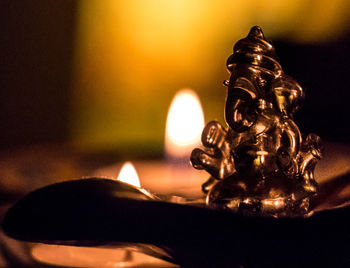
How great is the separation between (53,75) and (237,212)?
96 centimetres

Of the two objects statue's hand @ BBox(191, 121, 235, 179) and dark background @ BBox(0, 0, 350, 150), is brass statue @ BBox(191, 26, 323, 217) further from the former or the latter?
dark background @ BBox(0, 0, 350, 150)

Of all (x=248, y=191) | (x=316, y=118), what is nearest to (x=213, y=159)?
(x=248, y=191)

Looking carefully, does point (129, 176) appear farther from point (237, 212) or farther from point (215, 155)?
point (237, 212)

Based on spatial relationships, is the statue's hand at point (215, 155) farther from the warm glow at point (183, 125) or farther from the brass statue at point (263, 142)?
the warm glow at point (183, 125)

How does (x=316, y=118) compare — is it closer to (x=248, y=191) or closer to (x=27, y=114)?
(x=27, y=114)

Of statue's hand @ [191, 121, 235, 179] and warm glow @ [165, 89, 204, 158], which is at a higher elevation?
warm glow @ [165, 89, 204, 158]

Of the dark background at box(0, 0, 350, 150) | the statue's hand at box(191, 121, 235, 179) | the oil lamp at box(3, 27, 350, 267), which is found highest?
the dark background at box(0, 0, 350, 150)

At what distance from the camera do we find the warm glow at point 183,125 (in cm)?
74

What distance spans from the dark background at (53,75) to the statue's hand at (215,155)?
2.19 feet

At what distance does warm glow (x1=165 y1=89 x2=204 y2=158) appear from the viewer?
736 millimetres

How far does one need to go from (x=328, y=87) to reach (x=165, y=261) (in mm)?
967

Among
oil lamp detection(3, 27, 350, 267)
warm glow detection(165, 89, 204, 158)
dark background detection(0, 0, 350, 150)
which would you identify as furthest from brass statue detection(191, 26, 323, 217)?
dark background detection(0, 0, 350, 150)

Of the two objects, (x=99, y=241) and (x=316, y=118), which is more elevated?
(x=316, y=118)

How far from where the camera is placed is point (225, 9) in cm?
133
